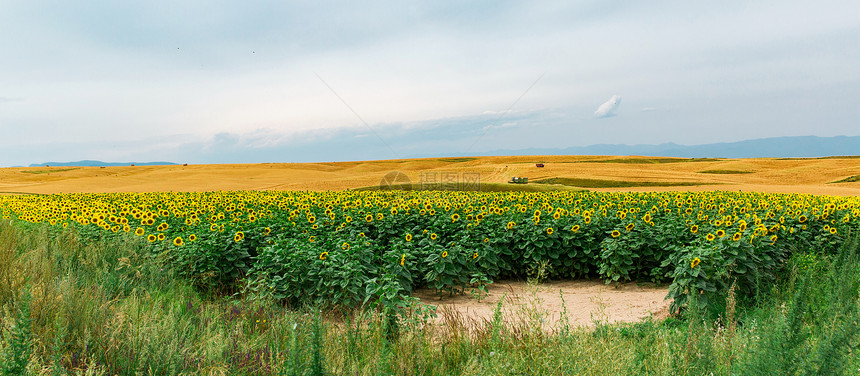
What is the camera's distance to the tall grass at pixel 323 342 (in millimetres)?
2725

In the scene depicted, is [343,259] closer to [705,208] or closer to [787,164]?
[705,208]

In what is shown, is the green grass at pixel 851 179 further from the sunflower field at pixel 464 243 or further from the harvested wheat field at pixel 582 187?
the sunflower field at pixel 464 243

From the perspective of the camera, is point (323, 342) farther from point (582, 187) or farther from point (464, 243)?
point (582, 187)

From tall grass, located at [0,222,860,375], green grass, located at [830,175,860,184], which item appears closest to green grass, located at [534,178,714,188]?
green grass, located at [830,175,860,184]

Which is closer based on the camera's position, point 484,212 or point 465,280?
point 465,280

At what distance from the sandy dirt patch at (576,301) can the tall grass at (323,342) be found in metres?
0.84

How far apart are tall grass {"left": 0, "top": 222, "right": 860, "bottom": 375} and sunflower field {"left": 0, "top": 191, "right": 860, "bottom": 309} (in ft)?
1.61

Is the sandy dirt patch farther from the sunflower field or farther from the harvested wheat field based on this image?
the sunflower field

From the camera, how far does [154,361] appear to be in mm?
3209

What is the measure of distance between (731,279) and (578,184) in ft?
82.4

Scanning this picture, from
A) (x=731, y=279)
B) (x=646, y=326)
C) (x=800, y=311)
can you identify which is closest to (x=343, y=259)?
(x=646, y=326)

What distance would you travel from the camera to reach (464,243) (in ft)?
21.9

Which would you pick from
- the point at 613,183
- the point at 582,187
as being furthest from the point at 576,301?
the point at 613,183

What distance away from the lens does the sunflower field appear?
534 cm
